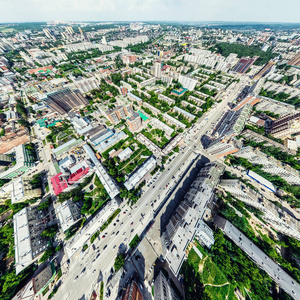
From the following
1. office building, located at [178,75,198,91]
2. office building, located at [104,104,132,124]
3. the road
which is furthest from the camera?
office building, located at [178,75,198,91]

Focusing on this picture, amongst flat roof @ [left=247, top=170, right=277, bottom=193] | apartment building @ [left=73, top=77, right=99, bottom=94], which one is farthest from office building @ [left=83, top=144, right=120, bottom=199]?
apartment building @ [left=73, top=77, right=99, bottom=94]

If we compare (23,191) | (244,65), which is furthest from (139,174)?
(244,65)

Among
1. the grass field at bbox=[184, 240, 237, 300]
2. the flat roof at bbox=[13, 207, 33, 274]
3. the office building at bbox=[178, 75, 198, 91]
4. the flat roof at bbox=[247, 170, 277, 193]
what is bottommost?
the grass field at bbox=[184, 240, 237, 300]

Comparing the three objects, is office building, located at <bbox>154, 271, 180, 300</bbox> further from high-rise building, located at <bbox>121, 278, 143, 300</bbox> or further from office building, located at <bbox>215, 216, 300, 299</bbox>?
office building, located at <bbox>215, 216, 300, 299</bbox>

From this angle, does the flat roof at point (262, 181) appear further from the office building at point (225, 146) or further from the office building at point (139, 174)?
the office building at point (139, 174)

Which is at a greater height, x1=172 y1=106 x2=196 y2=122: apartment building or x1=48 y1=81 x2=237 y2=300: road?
x1=172 y1=106 x2=196 y2=122: apartment building

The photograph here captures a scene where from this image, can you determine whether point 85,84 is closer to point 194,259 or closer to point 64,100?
point 64,100

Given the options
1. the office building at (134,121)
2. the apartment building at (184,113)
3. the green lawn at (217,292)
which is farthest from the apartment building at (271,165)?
the office building at (134,121)
